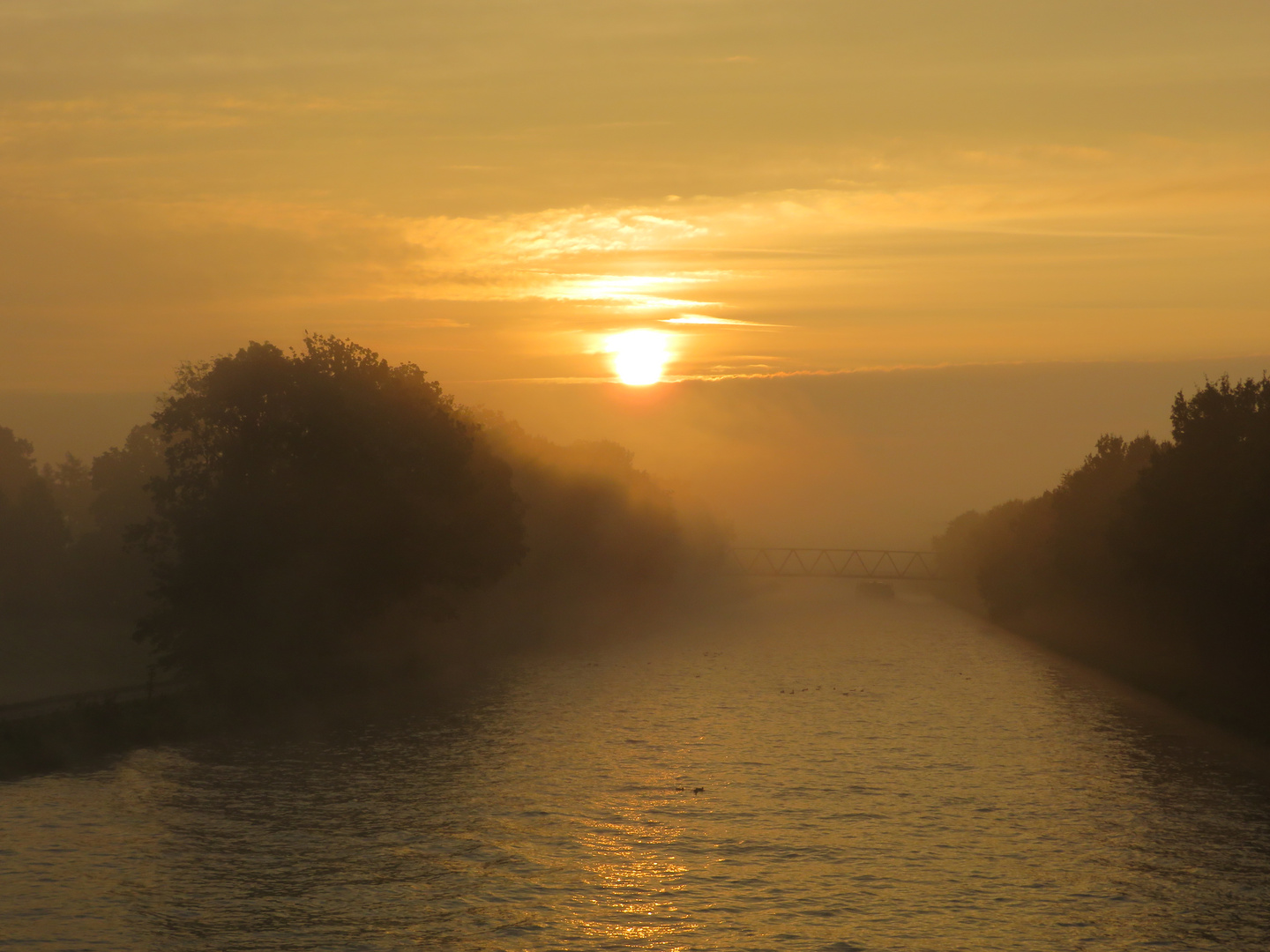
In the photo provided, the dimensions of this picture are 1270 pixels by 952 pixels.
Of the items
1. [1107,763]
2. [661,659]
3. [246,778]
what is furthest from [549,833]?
[661,659]

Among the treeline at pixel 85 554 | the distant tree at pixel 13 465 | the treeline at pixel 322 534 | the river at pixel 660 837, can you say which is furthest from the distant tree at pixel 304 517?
the distant tree at pixel 13 465

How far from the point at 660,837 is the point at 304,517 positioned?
1704 inches

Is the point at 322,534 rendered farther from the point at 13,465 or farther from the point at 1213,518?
the point at 13,465

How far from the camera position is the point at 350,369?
89.3m

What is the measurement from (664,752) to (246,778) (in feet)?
64.0

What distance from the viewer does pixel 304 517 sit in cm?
8106

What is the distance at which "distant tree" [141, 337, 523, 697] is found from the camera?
7606cm

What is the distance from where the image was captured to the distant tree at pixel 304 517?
250ft

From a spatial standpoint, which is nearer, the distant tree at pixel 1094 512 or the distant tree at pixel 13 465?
the distant tree at pixel 1094 512

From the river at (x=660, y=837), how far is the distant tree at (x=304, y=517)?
11.4m

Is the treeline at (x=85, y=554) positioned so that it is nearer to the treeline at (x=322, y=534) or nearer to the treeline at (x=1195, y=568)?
the treeline at (x=322, y=534)

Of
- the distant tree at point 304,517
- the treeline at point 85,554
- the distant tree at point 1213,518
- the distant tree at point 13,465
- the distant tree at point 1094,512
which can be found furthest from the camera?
the distant tree at point 13,465

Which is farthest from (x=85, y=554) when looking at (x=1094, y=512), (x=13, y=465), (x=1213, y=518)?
(x=1213, y=518)

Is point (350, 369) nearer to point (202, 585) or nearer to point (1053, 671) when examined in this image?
point (202, 585)
